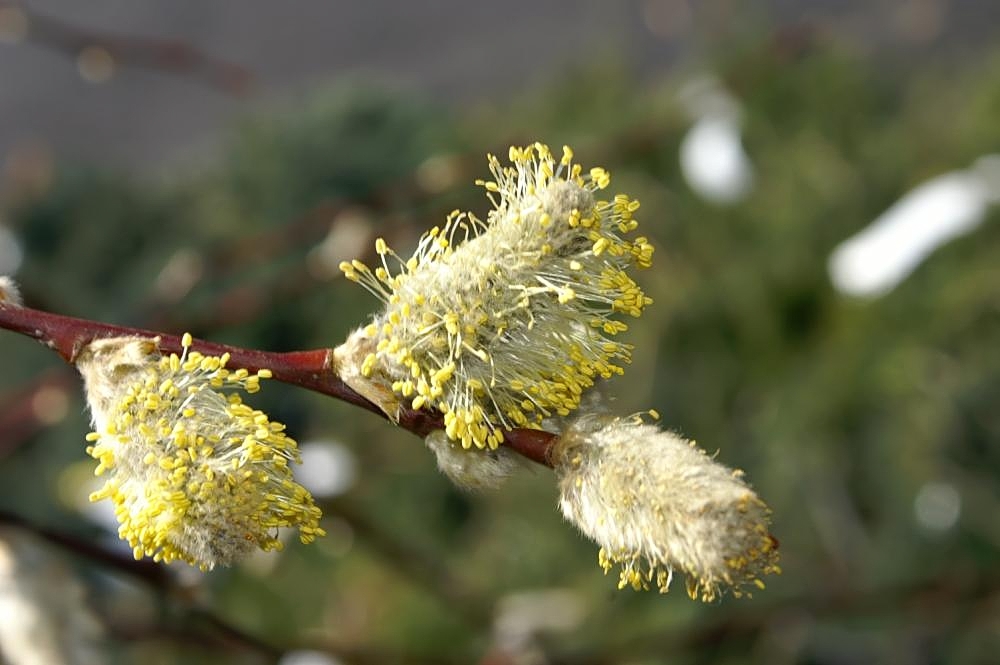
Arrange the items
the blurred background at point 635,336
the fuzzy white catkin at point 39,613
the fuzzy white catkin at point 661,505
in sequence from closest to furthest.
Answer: the fuzzy white catkin at point 661,505
the fuzzy white catkin at point 39,613
the blurred background at point 635,336

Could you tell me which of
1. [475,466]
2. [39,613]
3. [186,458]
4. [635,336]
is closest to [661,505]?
[475,466]

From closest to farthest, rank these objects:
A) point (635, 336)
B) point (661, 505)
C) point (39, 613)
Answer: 1. point (661, 505)
2. point (39, 613)
3. point (635, 336)

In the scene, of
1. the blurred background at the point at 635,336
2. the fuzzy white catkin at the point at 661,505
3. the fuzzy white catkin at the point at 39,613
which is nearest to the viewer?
the fuzzy white catkin at the point at 661,505

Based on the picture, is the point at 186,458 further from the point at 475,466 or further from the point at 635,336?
the point at 635,336

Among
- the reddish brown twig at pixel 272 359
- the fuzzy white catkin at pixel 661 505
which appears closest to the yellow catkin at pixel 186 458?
the reddish brown twig at pixel 272 359

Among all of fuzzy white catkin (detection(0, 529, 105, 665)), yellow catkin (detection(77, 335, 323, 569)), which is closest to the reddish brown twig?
yellow catkin (detection(77, 335, 323, 569))

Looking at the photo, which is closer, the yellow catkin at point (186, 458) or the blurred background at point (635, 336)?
the yellow catkin at point (186, 458)

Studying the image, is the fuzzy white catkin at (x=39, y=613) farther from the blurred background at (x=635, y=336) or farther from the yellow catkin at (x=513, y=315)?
the yellow catkin at (x=513, y=315)

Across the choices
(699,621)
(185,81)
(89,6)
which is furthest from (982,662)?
(89,6)

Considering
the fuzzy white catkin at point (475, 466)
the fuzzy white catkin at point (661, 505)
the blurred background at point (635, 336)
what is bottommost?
the fuzzy white catkin at point (661, 505)
